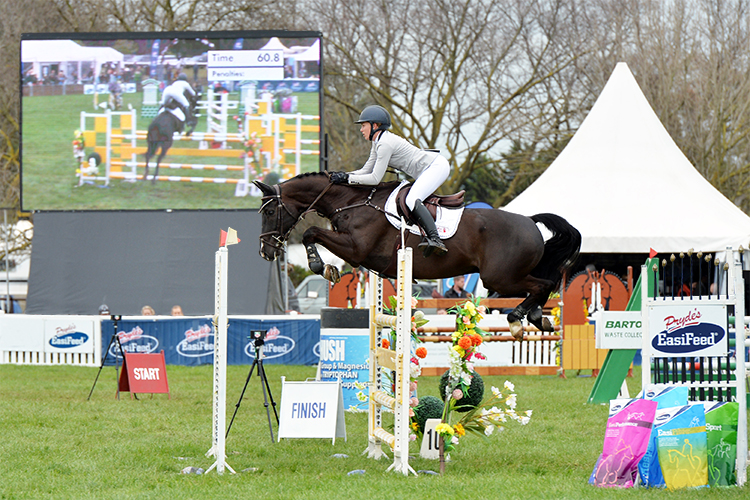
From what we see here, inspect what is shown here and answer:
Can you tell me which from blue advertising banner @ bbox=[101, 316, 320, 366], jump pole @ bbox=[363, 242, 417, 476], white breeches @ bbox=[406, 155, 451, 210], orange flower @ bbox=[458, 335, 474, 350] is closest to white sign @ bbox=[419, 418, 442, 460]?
jump pole @ bbox=[363, 242, 417, 476]

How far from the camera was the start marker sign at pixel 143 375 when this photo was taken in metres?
10.7

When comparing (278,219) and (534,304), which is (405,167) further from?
(534,304)

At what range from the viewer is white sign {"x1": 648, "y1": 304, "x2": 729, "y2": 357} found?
19.3ft

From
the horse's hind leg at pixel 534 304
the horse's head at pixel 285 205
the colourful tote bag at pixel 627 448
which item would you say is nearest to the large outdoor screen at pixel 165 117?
the horse's head at pixel 285 205

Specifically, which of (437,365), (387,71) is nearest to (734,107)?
(387,71)

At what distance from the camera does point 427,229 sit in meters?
6.24

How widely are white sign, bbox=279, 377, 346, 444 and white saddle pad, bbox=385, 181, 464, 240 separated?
1833mm

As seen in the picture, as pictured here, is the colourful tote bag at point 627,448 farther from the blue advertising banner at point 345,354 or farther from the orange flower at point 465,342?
the blue advertising banner at point 345,354

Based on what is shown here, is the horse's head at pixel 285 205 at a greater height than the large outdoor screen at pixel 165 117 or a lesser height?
lesser

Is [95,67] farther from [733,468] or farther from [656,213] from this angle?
[733,468]

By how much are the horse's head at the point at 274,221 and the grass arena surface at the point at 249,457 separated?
164 cm

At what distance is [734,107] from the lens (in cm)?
2119

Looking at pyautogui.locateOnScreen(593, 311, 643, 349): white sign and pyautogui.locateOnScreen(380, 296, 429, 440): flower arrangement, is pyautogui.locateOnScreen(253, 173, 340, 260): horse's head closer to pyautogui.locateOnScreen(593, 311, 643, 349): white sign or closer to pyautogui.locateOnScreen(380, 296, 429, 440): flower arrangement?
pyautogui.locateOnScreen(380, 296, 429, 440): flower arrangement

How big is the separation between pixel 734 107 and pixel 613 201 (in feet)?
23.6
